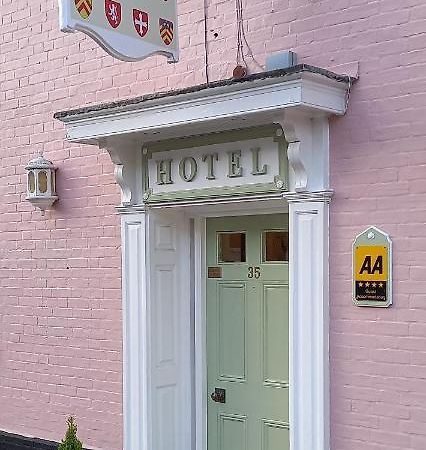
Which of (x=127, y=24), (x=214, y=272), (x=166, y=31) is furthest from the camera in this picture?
(x=214, y=272)

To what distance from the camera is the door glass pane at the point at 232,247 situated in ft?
18.8

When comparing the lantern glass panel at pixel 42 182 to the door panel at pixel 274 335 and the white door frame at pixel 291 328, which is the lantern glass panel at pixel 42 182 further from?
the door panel at pixel 274 335

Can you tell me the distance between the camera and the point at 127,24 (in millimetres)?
4758

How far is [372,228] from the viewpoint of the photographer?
4699mm

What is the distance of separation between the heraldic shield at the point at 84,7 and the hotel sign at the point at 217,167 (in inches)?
51.2

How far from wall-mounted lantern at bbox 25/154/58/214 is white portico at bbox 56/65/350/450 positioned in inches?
34.8

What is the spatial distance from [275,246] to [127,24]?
6.05 feet

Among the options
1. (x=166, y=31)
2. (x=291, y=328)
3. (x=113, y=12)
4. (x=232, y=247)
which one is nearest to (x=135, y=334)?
(x=232, y=247)

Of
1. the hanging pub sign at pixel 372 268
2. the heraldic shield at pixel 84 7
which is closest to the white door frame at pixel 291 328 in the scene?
the hanging pub sign at pixel 372 268

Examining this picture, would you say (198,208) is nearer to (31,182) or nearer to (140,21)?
(140,21)

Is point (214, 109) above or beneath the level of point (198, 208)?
above

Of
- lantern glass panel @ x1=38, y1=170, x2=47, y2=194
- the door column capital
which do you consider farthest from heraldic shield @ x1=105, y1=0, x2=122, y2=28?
lantern glass panel @ x1=38, y1=170, x2=47, y2=194

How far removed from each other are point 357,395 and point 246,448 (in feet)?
4.06

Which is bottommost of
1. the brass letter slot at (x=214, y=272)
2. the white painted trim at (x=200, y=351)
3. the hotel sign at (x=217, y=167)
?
the white painted trim at (x=200, y=351)
